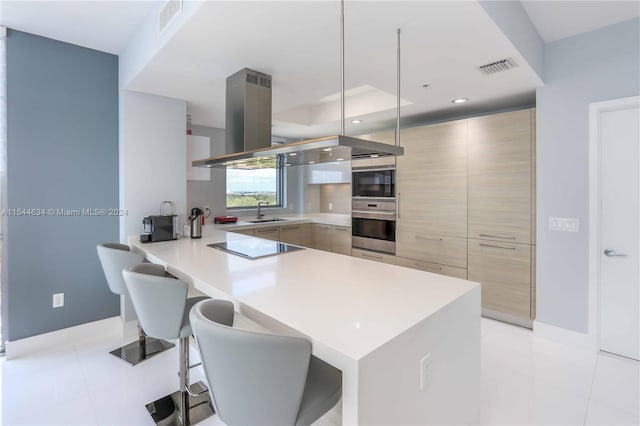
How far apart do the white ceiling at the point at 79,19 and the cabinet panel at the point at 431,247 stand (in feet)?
11.1

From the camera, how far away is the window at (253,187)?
198 inches

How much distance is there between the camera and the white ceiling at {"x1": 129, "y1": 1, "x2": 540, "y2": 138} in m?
1.65

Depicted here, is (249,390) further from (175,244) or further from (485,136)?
(485,136)

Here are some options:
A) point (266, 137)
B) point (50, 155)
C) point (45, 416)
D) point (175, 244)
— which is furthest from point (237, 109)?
point (45, 416)

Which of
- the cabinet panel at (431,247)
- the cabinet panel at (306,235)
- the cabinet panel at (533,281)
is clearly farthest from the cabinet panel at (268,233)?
the cabinet panel at (533,281)

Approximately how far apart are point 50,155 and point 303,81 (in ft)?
7.47

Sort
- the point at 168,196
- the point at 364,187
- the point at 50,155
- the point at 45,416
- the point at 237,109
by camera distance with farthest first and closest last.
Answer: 1. the point at 364,187
2. the point at 168,196
3. the point at 50,155
4. the point at 237,109
5. the point at 45,416

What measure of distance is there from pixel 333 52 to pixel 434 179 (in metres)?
2.10

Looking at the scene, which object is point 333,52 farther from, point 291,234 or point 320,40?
point 291,234

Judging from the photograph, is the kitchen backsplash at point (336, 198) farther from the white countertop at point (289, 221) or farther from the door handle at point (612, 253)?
the door handle at point (612, 253)

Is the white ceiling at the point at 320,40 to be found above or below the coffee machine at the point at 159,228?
above

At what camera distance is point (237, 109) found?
244 centimetres

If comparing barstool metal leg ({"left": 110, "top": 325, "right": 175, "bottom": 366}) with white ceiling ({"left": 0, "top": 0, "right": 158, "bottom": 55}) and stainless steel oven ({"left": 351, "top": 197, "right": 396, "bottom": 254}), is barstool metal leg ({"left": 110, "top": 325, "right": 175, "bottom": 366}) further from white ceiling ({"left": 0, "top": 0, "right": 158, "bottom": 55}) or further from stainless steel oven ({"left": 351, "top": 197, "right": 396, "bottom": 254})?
stainless steel oven ({"left": 351, "top": 197, "right": 396, "bottom": 254})

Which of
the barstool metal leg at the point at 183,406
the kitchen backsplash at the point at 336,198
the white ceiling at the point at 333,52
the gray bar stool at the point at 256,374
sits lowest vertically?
the barstool metal leg at the point at 183,406
